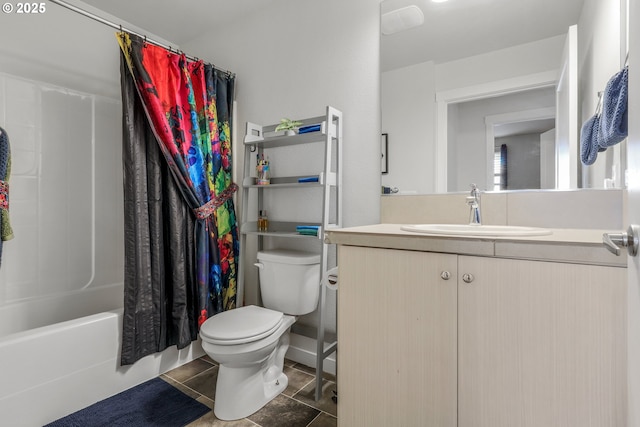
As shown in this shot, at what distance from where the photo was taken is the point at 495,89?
1497 mm

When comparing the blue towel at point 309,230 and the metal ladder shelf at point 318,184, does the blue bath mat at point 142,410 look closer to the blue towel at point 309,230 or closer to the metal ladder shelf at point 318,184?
the metal ladder shelf at point 318,184

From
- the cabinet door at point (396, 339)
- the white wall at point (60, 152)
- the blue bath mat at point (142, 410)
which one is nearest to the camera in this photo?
the cabinet door at point (396, 339)

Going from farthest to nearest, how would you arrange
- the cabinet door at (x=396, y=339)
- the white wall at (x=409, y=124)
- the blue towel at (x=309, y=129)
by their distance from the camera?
the blue towel at (x=309, y=129) < the white wall at (x=409, y=124) < the cabinet door at (x=396, y=339)

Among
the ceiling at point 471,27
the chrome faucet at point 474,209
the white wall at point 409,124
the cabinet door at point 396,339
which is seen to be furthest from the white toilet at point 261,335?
the ceiling at point 471,27

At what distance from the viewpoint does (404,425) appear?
1.10 meters

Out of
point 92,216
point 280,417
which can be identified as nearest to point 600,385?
point 280,417

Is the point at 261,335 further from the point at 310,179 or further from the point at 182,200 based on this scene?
the point at 182,200

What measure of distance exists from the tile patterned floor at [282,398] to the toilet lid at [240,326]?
399 mm

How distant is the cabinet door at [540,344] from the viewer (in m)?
0.83

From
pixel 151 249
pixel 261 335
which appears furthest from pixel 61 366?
pixel 261 335

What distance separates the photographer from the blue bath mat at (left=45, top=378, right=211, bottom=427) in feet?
4.90

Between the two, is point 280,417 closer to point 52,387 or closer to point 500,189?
point 52,387

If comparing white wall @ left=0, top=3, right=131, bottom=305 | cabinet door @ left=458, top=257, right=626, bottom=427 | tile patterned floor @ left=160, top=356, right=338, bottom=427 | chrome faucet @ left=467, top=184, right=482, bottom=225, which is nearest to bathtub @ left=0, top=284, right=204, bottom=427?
tile patterned floor @ left=160, top=356, right=338, bottom=427

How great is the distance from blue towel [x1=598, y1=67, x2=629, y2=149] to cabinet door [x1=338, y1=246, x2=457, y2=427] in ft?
1.81
